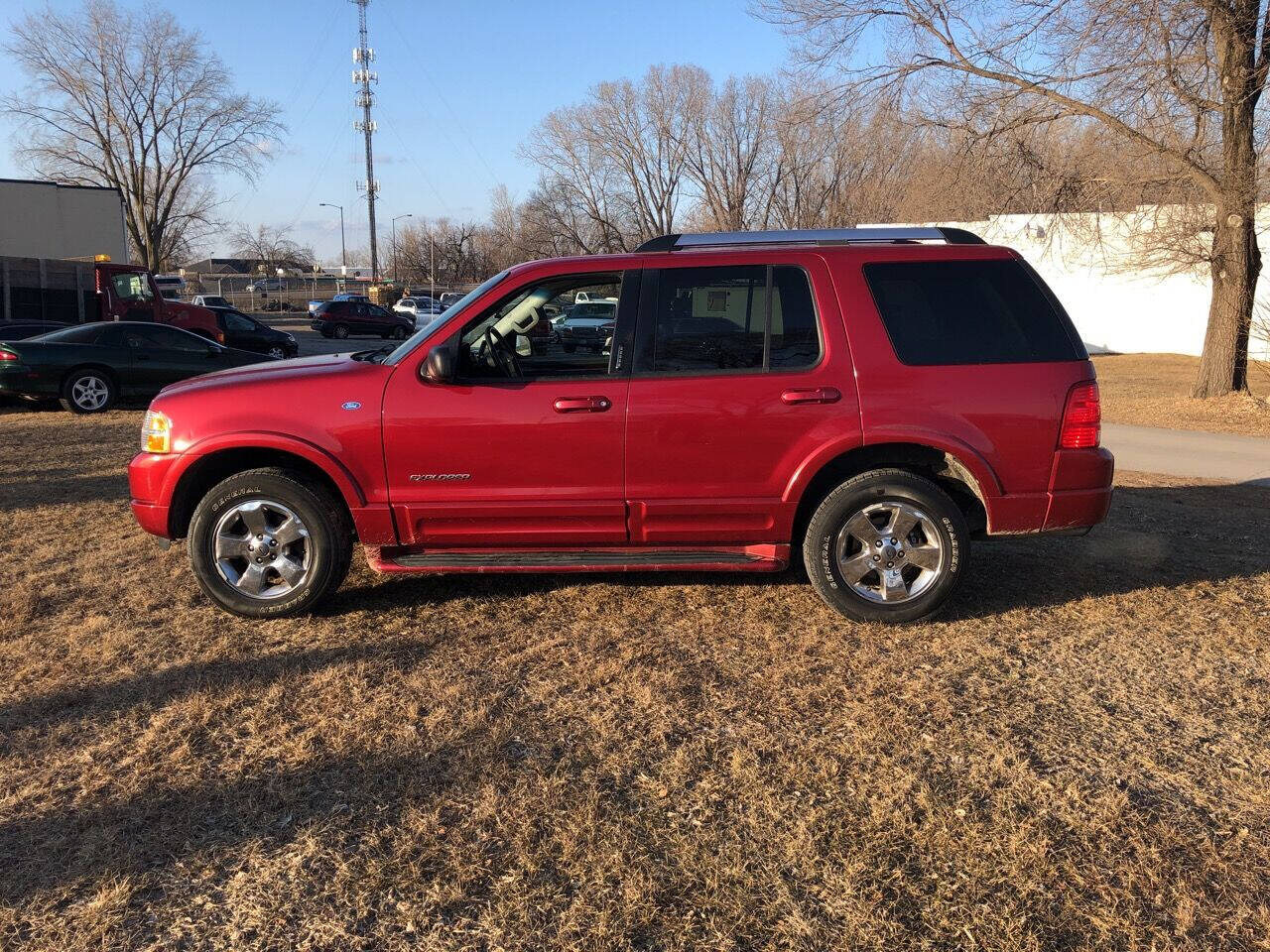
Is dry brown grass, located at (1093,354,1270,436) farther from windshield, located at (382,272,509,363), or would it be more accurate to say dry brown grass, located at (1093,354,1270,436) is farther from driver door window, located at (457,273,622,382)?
windshield, located at (382,272,509,363)

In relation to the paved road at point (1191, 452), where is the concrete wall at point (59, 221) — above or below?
above

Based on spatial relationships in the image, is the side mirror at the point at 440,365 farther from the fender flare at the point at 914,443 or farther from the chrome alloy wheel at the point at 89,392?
the chrome alloy wheel at the point at 89,392

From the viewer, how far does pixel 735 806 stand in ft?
10.1

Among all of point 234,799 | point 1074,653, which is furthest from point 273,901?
point 1074,653

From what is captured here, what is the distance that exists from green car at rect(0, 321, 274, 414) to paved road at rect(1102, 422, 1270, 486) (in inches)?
475

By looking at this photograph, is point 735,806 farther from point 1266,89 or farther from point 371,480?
point 1266,89

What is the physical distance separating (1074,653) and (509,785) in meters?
2.83

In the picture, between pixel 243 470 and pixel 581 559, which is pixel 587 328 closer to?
Answer: pixel 581 559

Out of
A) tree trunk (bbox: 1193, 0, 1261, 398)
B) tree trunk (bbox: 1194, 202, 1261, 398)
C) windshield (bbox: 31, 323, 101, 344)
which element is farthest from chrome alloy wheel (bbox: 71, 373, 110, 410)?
tree trunk (bbox: 1194, 202, 1261, 398)

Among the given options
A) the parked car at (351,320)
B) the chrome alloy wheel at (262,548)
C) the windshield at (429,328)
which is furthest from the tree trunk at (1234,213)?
the parked car at (351,320)

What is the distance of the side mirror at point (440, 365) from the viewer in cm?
448

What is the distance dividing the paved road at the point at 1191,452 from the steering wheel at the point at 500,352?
752cm

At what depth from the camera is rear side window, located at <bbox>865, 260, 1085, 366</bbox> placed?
4652 millimetres

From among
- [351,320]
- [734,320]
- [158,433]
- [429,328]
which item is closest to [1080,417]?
[734,320]
